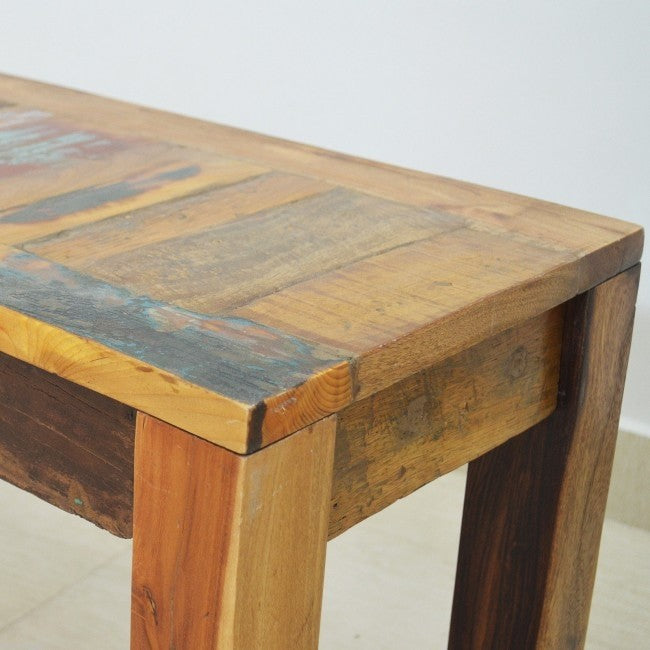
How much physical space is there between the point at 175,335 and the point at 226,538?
0.42 feet

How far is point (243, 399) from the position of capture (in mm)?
646

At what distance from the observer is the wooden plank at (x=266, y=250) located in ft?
2.68

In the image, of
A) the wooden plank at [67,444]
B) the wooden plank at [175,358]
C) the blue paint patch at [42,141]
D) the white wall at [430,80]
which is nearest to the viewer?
the wooden plank at [175,358]

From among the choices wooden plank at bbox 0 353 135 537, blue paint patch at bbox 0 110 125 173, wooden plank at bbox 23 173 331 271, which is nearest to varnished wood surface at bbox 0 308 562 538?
wooden plank at bbox 0 353 135 537

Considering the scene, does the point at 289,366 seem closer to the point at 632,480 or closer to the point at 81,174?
the point at 81,174

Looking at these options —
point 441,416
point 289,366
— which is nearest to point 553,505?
point 441,416

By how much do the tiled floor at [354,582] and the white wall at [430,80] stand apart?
295mm

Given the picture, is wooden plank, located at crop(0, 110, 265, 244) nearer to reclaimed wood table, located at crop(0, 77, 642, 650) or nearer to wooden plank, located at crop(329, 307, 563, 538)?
reclaimed wood table, located at crop(0, 77, 642, 650)

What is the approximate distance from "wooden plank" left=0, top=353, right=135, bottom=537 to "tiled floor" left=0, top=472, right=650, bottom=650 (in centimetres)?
70

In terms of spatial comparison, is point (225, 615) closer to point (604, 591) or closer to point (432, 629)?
point (432, 629)

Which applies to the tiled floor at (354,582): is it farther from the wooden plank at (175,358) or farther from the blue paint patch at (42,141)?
the wooden plank at (175,358)

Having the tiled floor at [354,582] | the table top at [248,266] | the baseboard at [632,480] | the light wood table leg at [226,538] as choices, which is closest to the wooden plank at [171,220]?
the table top at [248,266]

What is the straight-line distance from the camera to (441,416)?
34.3 inches

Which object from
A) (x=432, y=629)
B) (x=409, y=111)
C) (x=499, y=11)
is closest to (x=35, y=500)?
(x=432, y=629)
